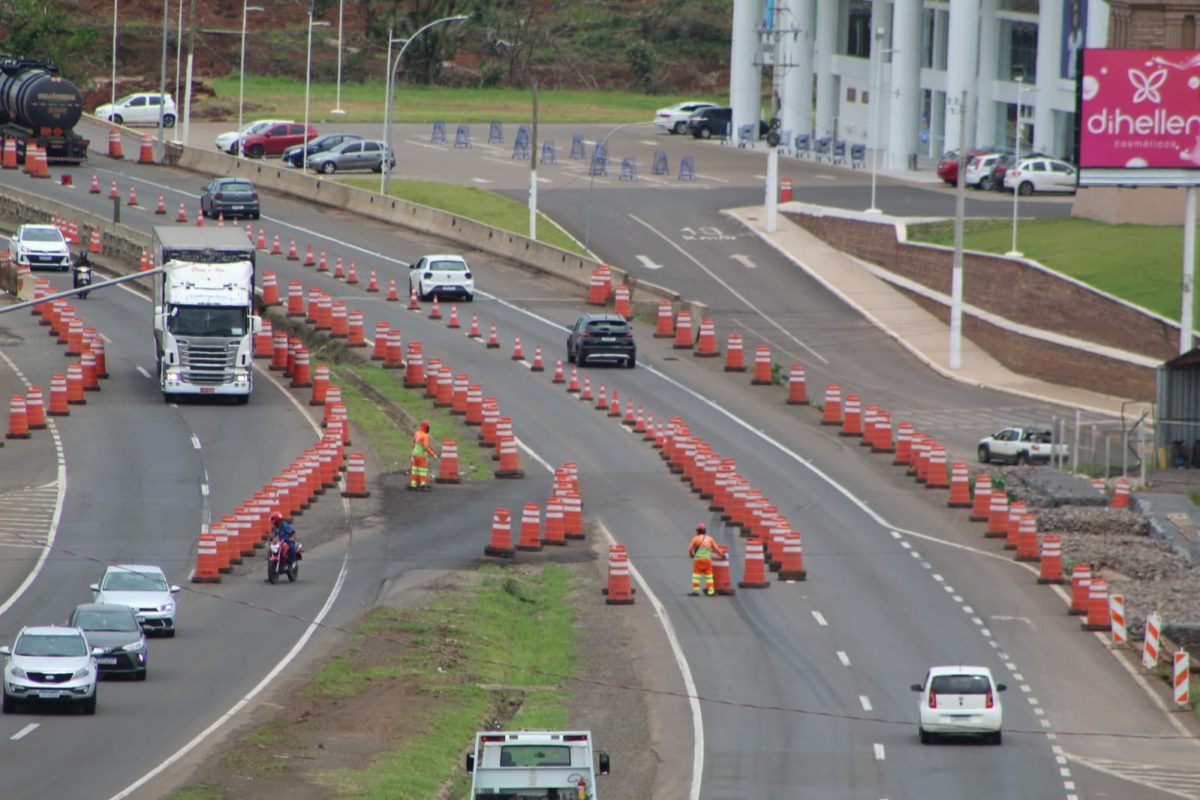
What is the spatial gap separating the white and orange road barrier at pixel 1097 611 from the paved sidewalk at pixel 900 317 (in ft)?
75.2

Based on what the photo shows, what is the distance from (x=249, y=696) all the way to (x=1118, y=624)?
51.3 ft

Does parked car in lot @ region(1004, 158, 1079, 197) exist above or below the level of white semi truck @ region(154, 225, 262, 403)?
above

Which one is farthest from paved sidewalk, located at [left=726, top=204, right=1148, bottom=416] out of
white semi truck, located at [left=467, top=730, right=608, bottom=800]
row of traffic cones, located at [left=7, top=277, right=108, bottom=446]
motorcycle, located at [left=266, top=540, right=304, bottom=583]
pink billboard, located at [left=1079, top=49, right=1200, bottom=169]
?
white semi truck, located at [left=467, top=730, right=608, bottom=800]

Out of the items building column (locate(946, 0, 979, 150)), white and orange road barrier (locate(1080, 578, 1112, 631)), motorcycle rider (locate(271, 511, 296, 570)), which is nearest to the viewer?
white and orange road barrier (locate(1080, 578, 1112, 631))

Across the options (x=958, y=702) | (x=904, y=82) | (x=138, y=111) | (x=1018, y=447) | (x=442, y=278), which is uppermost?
(x=904, y=82)

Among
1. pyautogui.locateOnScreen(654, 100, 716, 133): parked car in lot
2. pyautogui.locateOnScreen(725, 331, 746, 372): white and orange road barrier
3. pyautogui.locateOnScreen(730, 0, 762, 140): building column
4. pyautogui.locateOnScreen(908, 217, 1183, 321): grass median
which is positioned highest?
pyautogui.locateOnScreen(730, 0, 762, 140): building column

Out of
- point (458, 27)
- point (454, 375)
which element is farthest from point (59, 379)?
point (458, 27)

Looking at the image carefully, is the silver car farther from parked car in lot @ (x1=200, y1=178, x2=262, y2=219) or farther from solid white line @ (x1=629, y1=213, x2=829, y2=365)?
solid white line @ (x1=629, y1=213, x2=829, y2=365)

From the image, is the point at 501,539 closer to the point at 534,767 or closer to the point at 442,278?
the point at 534,767

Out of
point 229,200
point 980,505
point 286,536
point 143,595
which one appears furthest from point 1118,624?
point 229,200

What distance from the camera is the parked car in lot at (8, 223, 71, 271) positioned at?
251 feet

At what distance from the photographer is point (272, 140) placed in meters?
99.6

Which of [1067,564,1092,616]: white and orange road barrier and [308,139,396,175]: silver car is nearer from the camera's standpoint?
[1067,564,1092,616]: white and orange road barrier

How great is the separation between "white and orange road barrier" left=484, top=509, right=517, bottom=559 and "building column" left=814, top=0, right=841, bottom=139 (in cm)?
7032
